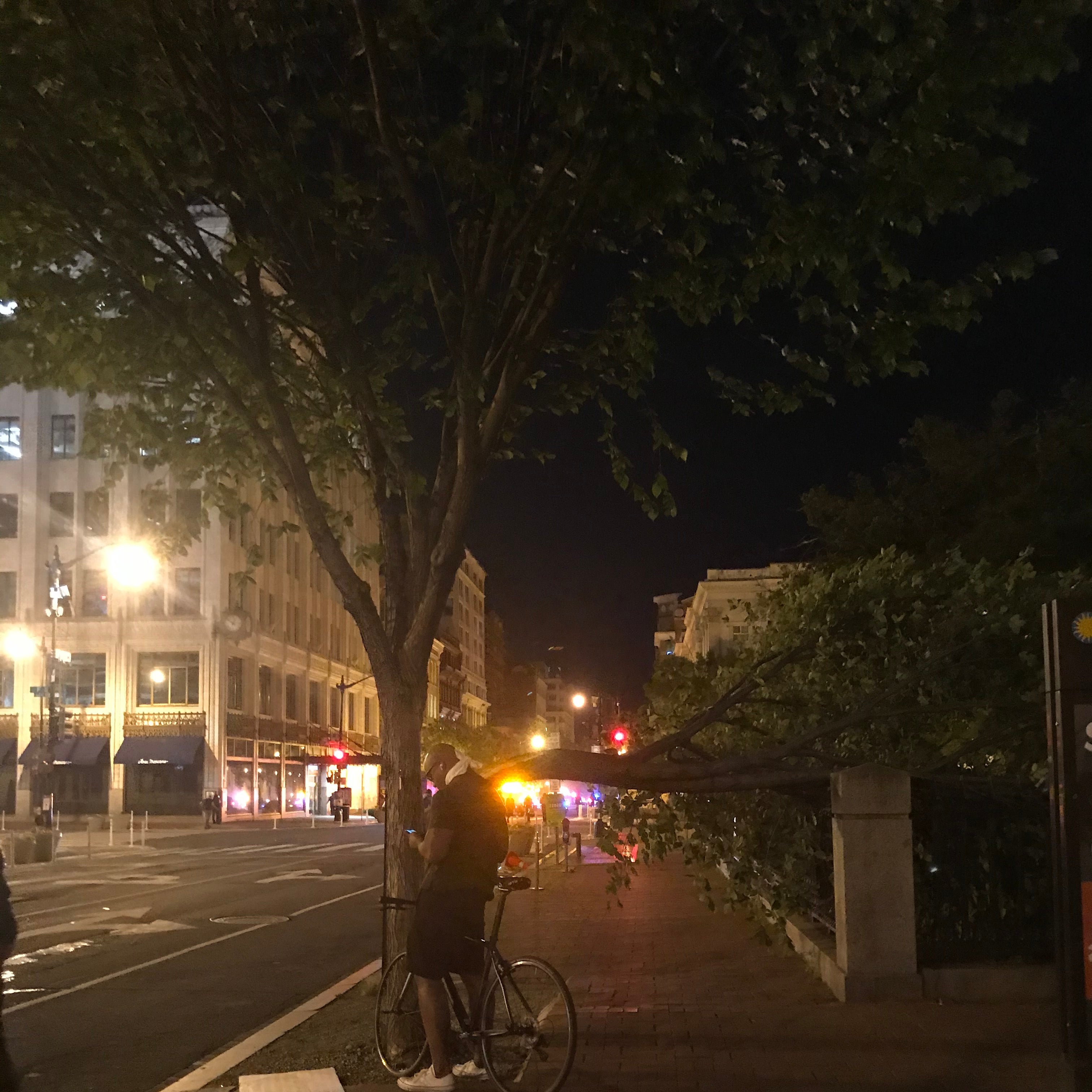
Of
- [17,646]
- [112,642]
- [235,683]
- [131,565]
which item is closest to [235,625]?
[235,683]

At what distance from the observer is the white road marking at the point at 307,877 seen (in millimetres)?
24753

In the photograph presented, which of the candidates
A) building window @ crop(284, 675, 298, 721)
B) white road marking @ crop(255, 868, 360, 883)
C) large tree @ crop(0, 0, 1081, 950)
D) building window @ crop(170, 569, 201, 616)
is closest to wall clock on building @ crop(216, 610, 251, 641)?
building window @ crop(170, 569, 201, 616)

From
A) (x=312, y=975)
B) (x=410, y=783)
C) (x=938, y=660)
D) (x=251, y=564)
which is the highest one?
(x=251, y=564)

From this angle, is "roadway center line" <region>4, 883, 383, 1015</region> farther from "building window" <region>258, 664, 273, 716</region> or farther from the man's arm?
"building window" <region>258, 664, 273, 716</region>

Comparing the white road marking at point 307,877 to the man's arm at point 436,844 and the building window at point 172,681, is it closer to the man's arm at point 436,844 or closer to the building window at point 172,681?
the man's arm at point 436,844

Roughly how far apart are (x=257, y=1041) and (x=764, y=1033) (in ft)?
11.6

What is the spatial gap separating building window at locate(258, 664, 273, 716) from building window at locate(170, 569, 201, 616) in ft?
20.3

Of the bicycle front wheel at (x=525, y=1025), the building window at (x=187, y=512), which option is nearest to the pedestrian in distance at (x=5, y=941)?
the bicycle front wheel at (x=525, y=1025)

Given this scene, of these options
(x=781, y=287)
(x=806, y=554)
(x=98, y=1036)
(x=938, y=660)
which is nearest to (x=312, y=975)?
(x=98, y=1036)

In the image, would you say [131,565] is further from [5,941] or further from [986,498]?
[5,941]

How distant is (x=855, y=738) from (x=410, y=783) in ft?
16.1

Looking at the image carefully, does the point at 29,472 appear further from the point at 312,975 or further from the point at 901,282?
the point at 901,282

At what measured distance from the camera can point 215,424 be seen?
1066cm

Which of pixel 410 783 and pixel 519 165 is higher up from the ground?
pixel 519 165
